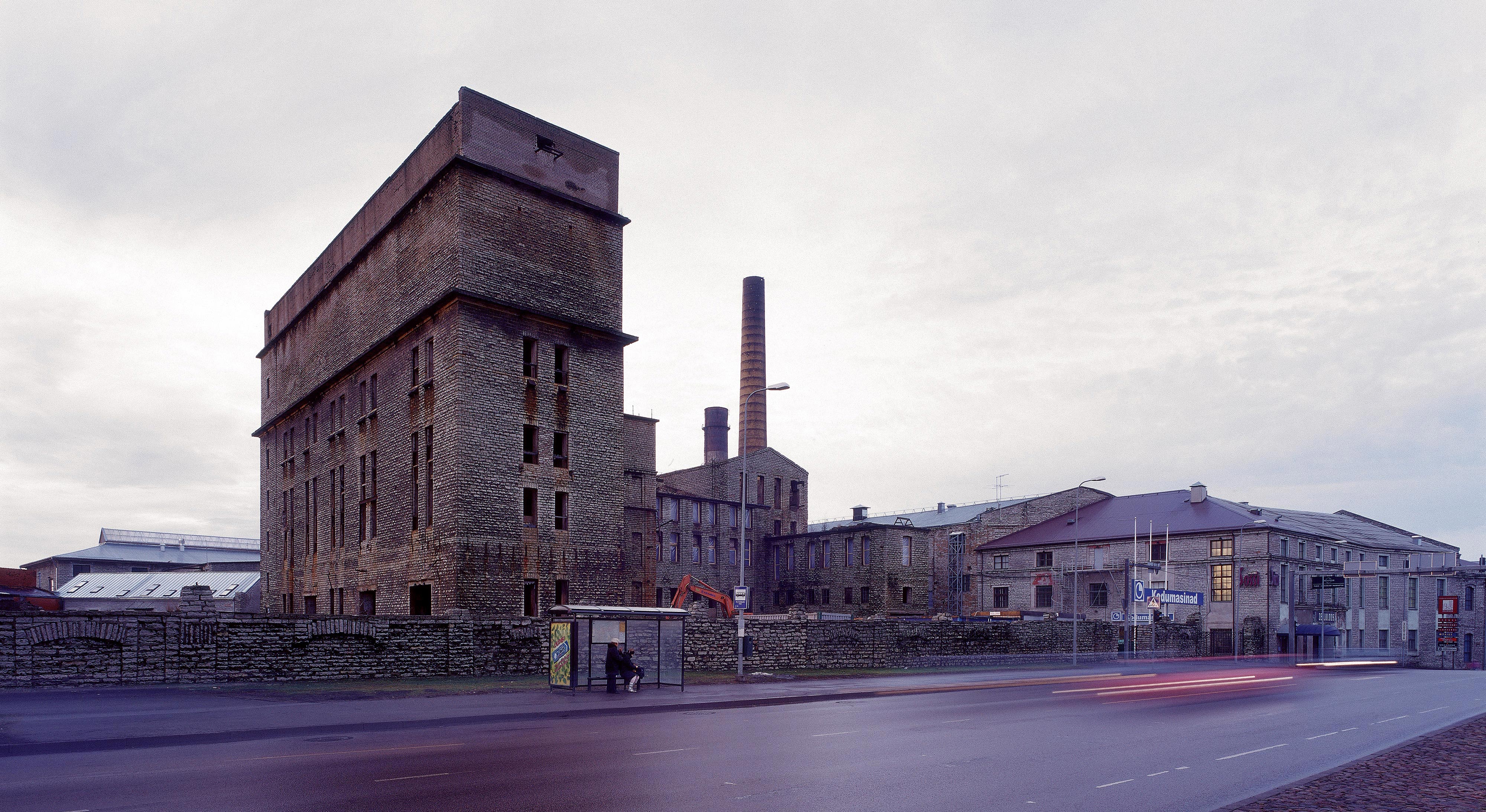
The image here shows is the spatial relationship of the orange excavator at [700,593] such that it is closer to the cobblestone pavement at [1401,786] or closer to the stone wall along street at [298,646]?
the stone wall along street at [298,646]

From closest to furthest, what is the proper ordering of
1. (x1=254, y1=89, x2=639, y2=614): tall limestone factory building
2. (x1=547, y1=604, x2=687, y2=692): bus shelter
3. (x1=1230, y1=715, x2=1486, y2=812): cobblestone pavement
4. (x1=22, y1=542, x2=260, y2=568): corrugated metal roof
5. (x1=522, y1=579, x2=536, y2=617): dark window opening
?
(x1=1230, y1=715, x2=1486, y2=812): cobblestone pavement < (x1=547, y1=604, x2=687, y2=692): bus shelter < (x1=254, y1=89, x2=639, y2=614): tall limestone factory building < (x1=522, y1=579, x2=536, y2=617): dark window opening < (x1=22, y1=542, x2=260, y2=568): corrugated metal roof

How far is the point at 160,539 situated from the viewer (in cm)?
10406

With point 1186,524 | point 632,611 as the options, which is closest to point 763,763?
point 632,611

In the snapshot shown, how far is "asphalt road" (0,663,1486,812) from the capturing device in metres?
10.8

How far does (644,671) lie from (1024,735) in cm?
1281

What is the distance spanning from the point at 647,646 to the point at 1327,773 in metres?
18.5

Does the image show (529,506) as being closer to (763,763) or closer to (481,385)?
(481,385)

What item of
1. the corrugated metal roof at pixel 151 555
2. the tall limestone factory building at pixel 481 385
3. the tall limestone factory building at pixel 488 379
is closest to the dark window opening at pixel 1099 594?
the tall limestone factory building at pixel 481 385

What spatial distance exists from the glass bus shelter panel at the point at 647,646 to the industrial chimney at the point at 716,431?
55420 mm

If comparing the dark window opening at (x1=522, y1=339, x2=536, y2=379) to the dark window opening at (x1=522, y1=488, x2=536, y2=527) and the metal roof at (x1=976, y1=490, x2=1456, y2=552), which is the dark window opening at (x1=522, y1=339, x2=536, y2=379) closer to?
the dark window opening at (x1=522, y1=488, x2=536, y2=527)

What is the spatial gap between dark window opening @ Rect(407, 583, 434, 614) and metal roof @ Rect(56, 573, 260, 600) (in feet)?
145

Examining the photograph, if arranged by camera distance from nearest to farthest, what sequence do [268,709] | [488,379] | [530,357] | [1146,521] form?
[268,709]
[488,379]
[530,357]
[1146,521]

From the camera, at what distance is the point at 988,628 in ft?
152

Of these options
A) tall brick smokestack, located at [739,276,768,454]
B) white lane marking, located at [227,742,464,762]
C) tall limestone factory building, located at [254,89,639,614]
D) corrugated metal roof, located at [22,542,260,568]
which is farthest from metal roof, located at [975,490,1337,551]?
corrugated metal roof, located at [22,542,260,568]
